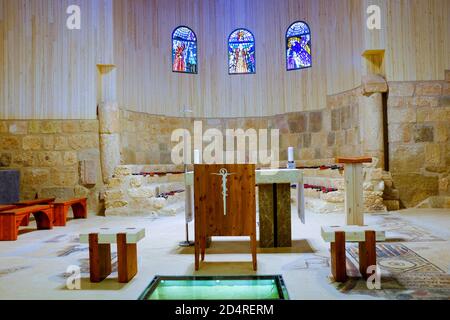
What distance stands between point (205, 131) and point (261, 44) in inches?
113

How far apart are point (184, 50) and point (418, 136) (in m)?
6.29

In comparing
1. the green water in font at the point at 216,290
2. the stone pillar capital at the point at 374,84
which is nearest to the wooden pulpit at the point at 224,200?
the green water in font at the point at 216,290

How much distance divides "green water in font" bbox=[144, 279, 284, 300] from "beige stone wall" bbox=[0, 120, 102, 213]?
5.50m

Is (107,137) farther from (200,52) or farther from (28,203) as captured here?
(200,52)

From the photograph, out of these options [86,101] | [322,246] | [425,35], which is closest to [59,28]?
[86,101]

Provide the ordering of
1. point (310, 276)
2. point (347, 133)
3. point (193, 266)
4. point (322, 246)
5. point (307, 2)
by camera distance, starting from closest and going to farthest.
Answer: point (310, 276) → point (193, 266) → point (322, 246) → point (347, 133) → point (307, 2)

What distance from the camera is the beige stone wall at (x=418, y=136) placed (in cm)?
796

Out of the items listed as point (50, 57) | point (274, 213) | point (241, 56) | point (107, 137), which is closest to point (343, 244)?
point (274, 213)

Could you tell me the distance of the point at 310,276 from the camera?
3289 mm

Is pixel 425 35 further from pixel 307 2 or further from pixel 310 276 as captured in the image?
pixel 310 276

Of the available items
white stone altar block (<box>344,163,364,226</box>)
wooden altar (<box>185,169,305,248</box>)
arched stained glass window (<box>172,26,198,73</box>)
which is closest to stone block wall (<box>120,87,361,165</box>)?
arched stained glass window (<box>172,26,198,73</box>)

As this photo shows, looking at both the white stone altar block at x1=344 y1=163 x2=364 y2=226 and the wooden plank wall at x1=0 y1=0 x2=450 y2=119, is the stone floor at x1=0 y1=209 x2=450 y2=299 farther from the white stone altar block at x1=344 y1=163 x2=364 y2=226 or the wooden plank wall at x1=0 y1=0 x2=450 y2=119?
the wooden plank wall at x1=0 y1=0 x2=450 y2=119

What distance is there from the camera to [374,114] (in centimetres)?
806

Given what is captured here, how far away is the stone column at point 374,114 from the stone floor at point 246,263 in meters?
2.19
